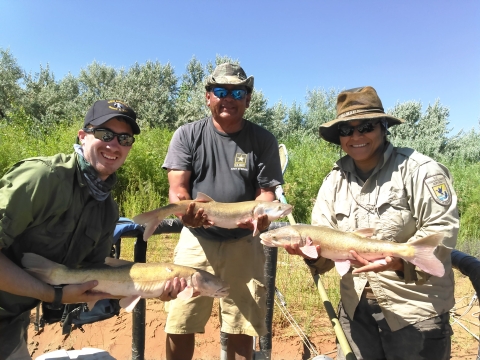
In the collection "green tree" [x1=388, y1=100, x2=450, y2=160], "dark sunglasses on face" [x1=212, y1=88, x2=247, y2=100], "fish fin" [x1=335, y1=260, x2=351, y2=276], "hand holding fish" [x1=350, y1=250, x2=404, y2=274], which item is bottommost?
"fish fin" [x1=335, y1=260, x2=351, y2=276]

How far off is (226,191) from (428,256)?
1.91 meters

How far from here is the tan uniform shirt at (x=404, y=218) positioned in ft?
8.86

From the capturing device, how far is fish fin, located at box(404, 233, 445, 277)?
252 centimetres

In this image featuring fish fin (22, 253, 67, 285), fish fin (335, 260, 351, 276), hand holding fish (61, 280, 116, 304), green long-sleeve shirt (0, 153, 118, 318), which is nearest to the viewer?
green long-sleeve shirt (0, 153, 118, 318)

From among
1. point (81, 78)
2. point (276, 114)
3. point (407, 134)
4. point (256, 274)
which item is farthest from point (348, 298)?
point (81, 78)

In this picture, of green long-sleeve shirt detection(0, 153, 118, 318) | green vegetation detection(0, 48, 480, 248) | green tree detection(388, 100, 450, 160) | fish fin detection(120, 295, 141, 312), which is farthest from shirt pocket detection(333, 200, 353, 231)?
green tree detection(388, 100, 450, 160)

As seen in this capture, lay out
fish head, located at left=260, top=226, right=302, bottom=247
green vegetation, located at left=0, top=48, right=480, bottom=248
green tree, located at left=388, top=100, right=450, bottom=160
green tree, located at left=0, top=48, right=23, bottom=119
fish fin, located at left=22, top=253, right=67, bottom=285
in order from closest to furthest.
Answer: fish fin, located at left=22, top=253, right=67, bottom=285
fish head, located at left=260, top=226, right=302, bottom=247
green vegetation, located at left=0, top=48, right=480, bottom=248
green tree, located at left=388, top=100, right=450, bottom=160
green tree, located at left=0, top=48, right=23, bottom=119

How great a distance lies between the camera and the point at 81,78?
3894cm

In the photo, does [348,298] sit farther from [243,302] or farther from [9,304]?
[9,304]

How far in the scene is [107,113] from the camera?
2.79 meters

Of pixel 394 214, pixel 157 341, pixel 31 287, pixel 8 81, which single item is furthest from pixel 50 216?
pixel 8 81

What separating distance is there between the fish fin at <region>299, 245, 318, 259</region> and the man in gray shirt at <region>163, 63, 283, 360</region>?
711 millimetres

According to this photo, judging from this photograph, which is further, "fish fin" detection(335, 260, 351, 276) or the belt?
the belt

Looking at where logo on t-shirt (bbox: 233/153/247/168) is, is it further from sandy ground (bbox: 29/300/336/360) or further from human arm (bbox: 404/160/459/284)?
sandy ground (bbox: 29/300/336/360)
